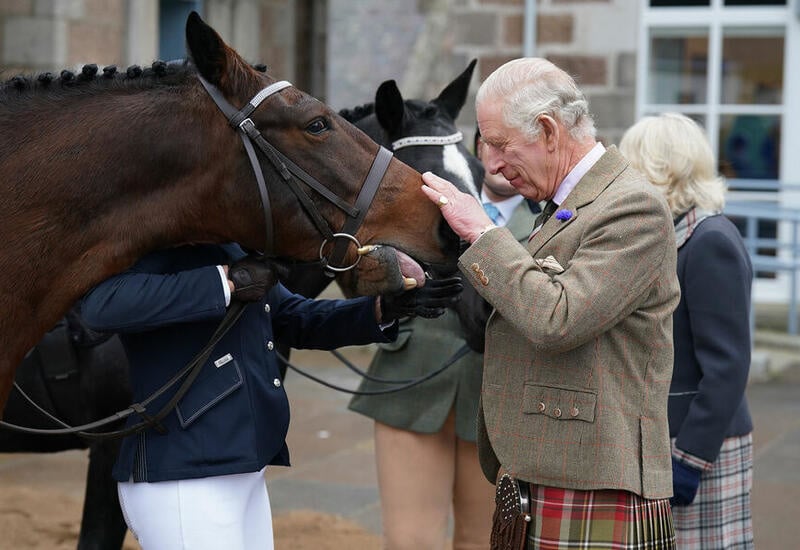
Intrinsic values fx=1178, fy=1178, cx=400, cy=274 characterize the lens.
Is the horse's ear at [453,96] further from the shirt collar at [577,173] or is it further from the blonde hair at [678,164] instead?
the shirt collar at [577,173]

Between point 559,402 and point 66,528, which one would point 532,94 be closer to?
point 559,402

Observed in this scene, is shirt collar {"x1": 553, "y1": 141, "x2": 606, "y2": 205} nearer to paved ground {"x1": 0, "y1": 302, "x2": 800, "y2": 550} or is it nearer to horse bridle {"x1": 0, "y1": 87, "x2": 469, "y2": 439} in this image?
horse bridle {"x1": 0, "y1": 87, "x2": 469, "y2": 439}

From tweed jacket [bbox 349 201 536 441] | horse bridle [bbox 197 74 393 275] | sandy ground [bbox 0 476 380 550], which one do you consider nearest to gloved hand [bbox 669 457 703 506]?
tweed jacket [bbox 349 201 536 441]

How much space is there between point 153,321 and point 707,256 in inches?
64.5

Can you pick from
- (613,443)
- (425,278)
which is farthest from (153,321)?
Result: (613,443)

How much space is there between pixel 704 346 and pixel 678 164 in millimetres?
577

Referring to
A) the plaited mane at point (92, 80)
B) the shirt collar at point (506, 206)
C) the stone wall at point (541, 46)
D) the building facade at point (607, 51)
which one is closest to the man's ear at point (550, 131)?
the plaited mane at point (92, 80)

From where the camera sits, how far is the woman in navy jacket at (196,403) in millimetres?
2609

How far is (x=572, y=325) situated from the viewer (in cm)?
240

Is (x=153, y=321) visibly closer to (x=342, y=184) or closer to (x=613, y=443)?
(x=342, y=184)

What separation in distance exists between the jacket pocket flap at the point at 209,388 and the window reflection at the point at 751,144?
823 cm

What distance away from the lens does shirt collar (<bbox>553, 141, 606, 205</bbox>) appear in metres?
2.62

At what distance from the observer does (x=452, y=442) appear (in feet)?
12.8

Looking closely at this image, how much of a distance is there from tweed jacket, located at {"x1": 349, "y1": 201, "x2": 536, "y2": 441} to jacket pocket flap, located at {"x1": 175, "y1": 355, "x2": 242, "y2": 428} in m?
1.21
